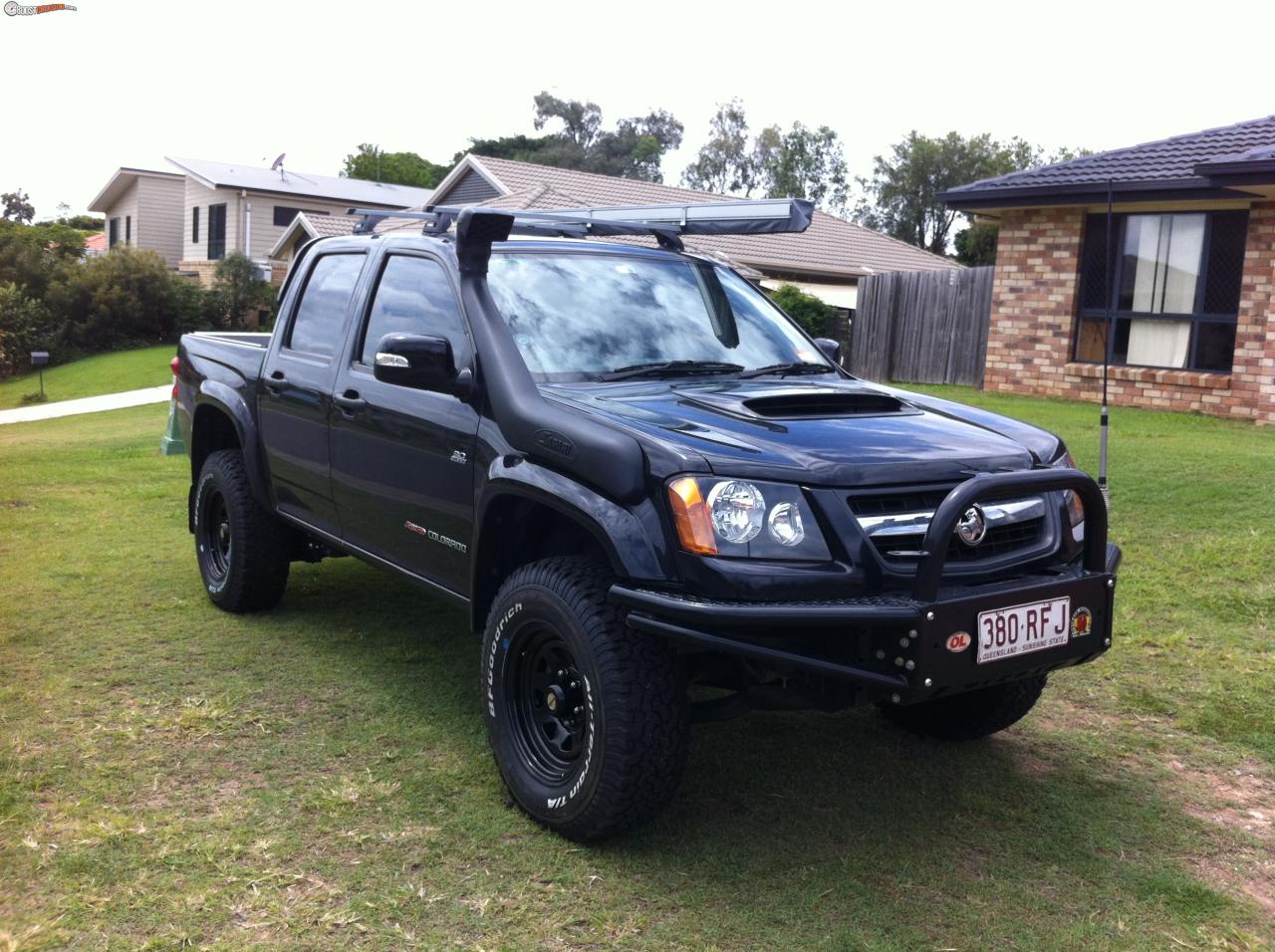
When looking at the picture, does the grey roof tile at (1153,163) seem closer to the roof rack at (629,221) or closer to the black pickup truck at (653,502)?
the roof rack at (629,221)

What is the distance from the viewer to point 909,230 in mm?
67750

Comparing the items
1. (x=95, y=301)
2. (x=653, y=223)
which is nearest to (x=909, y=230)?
(x=95, y=301)

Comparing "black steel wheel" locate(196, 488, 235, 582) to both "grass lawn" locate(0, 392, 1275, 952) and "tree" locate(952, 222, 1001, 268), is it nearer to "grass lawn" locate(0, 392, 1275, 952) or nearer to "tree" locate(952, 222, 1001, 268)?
"grass lawn" locate(0, 392, 1275, 952)

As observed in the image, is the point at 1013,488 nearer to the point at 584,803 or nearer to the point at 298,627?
the point at 584,803

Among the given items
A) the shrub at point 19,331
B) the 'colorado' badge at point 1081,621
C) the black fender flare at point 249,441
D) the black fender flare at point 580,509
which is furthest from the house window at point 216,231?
the 'colorado' badge at point 1081,621

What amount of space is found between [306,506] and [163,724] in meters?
1.27

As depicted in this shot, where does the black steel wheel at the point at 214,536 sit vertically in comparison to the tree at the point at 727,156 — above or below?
below

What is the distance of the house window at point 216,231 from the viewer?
42.2 metres

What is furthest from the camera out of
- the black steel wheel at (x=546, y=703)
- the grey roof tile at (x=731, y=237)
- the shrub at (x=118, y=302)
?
the shrub at (x=118, y=302)

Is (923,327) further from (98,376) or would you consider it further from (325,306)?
(98,376)

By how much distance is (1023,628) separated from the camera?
363 centimetres

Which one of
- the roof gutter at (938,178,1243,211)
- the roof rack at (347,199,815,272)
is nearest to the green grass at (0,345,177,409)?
the roof gutter at (938,178,1243,211)

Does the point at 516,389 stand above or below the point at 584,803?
above

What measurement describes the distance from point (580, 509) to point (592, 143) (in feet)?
252
